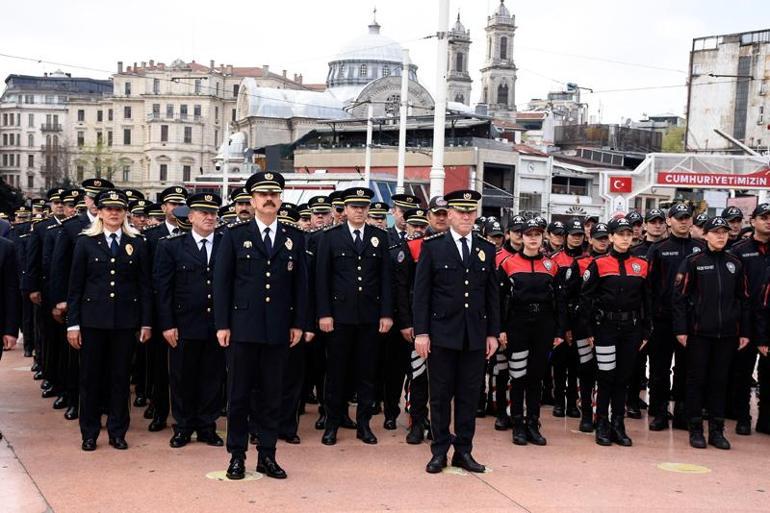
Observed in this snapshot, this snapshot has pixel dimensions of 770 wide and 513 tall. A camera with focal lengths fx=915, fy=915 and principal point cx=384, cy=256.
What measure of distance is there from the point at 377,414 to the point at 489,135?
5039 centimetres

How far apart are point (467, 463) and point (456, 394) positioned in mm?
556

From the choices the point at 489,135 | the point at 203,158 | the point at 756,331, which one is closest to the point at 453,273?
the point at 756,331

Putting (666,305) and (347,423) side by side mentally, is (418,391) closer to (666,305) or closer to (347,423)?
(347,423)

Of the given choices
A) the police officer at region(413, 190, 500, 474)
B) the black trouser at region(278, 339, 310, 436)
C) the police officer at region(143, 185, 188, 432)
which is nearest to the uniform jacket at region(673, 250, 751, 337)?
the police officer at region(413, 190, 500, 474)

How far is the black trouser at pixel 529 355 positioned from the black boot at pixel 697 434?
1.46 meters

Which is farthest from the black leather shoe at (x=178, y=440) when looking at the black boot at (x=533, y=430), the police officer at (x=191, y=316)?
the black boot at (x=533, y=430)

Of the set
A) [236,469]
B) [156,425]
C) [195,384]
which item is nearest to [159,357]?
[156,425]

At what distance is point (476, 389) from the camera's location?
24.3 ft

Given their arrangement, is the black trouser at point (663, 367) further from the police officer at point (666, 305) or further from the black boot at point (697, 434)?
the black boot at point (697, 434)

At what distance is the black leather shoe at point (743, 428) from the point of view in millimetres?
9070

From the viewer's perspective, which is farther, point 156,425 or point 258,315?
point 156,425

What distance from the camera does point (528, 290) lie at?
8359mm

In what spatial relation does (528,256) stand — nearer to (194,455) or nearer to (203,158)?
(194,455)

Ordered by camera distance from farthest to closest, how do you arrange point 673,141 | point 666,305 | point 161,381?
point 673,141
point 666,305
point 161,381
